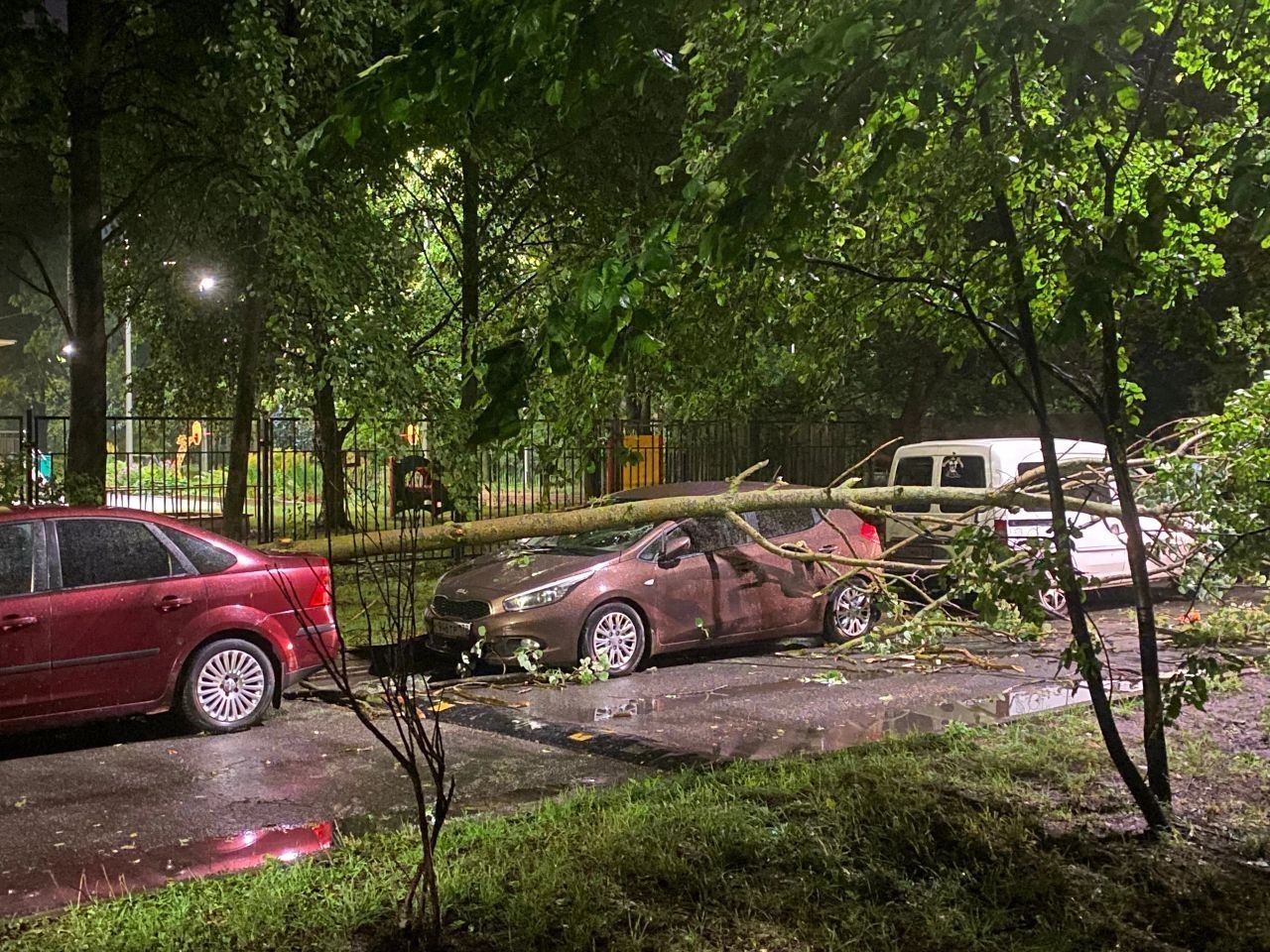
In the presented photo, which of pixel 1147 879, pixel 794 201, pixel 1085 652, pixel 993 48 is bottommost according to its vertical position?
pixel 1147 879

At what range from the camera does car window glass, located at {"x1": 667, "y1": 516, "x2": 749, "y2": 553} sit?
10.1 metres

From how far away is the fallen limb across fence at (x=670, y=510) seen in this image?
687 centimetres

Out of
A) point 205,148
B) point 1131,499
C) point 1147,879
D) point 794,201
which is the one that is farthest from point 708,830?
point 205,148

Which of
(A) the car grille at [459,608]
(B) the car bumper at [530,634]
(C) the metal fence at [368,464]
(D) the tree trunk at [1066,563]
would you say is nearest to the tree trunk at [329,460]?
(C) the metal fence at [368,464]

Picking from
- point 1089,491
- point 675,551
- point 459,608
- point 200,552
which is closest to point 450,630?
point 459,608

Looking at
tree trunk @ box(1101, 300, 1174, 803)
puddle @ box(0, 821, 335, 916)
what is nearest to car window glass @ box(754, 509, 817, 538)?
tree trunk @ box(1101, 300, 1174, 803)

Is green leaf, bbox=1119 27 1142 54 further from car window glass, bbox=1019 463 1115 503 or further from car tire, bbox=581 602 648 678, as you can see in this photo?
car tire, bbox=581 602 648 678

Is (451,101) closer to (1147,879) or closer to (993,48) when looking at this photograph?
(993,48)

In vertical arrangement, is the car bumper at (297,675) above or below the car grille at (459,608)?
below

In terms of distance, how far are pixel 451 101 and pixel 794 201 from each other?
122 centimetres

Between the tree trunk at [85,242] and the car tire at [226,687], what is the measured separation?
15.3ft

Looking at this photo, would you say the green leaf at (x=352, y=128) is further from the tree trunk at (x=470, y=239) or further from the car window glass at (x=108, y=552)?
the tree trunk at (x=470, y=239)

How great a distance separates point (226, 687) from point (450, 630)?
227cm

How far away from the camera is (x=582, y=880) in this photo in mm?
4246
